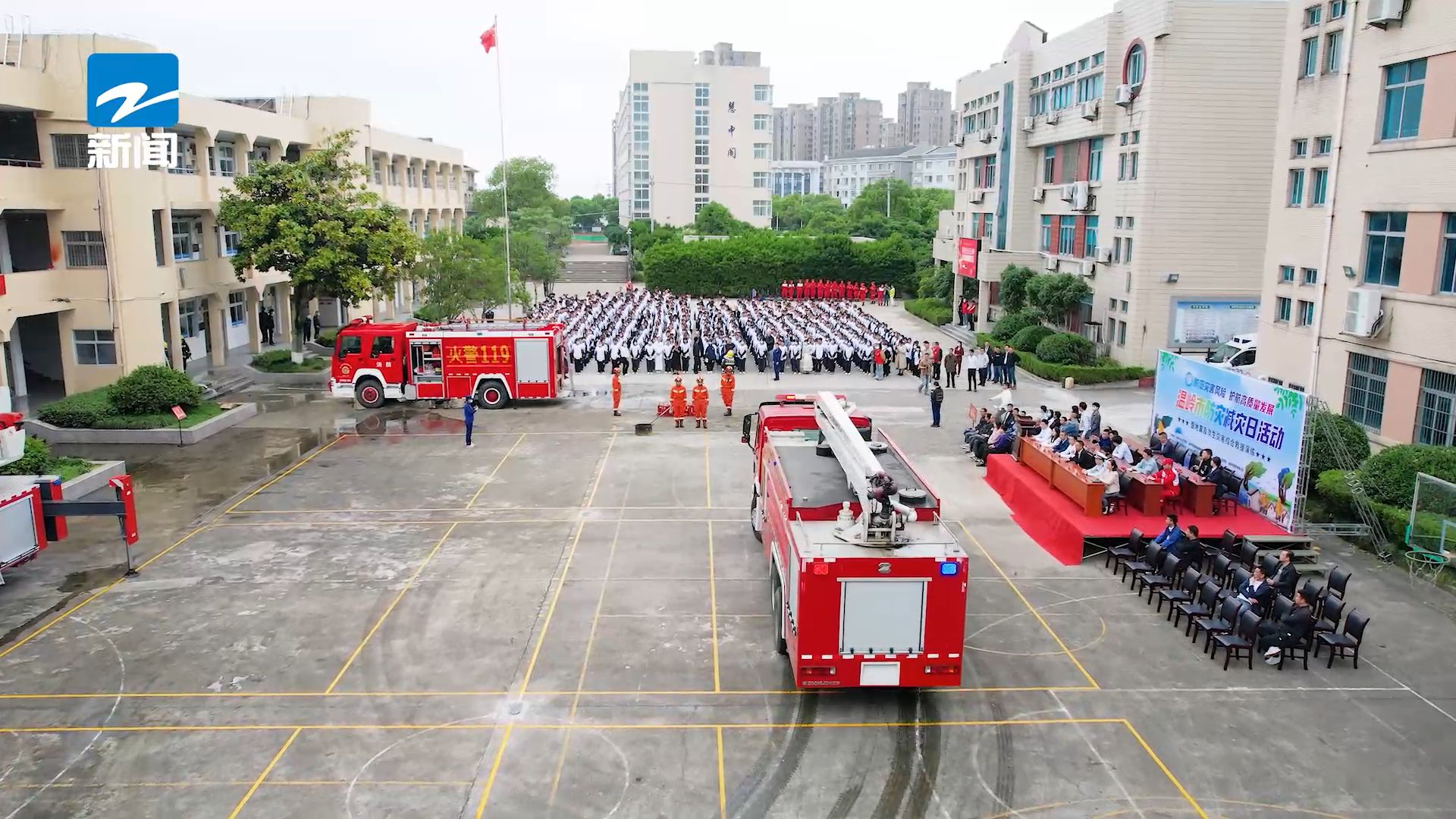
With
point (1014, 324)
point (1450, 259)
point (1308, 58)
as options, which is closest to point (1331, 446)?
point (1450, 259)

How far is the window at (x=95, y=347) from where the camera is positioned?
31.5 metres

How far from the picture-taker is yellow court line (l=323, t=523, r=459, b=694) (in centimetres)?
1293

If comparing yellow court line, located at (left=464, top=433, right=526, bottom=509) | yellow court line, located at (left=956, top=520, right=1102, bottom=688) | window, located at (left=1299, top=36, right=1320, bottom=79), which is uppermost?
window, located at (left=1299, top=36, right=1320, bottom=79)

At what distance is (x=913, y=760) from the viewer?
10.9m

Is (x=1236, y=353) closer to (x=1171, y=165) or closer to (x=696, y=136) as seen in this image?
A: (x=1171, y=165)

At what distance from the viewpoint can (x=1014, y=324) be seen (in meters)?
42.1

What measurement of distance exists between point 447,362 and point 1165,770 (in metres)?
24.2

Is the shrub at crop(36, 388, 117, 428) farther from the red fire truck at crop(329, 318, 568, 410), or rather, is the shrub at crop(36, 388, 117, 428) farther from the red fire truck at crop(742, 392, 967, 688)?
the red fire truck at crop(742, 392, 967, 688)

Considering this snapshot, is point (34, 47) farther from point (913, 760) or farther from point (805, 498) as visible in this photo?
point (913, 760)

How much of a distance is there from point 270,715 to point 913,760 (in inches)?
293

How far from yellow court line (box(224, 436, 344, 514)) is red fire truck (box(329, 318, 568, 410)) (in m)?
3.97

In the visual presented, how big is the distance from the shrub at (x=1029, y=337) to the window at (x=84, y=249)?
31678 mm

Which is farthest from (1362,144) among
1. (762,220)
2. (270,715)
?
(762,220)

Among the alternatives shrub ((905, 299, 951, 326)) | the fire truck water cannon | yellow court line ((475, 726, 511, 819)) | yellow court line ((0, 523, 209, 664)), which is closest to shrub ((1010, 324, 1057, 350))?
shrub ((905, 299, 951, 326))
